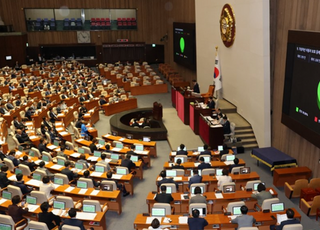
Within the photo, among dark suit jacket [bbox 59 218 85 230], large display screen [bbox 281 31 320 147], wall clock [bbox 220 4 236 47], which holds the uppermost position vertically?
wall clock [bbox 220 4 236 47]

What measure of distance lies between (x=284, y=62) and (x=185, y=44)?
14.2 m

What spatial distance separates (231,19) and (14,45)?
24.1m

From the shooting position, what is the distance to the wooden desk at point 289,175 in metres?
11.6

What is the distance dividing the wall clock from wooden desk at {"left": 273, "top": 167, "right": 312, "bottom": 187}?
8.07m

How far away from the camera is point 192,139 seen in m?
16.2

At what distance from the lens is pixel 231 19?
17.1 metres

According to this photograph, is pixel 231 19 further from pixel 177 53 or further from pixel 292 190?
pixel 177 53

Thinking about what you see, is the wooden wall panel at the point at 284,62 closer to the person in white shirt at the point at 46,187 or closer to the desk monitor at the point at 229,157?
the desk monitor at the point at 229,157

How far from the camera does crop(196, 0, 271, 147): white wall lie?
1381 cm

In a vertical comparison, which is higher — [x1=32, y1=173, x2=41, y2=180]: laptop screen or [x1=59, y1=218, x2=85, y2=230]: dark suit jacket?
[x1=59, y1=218, x2=85, y2=230]: dark suit jacket

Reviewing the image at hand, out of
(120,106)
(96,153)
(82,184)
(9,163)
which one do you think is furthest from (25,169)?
(120,106)

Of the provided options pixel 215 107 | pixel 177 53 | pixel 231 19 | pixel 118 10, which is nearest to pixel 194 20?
pixel 177 53

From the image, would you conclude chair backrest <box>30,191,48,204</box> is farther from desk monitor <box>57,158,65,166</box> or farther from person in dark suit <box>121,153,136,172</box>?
person in dark suit <box>121,153,136,172</box>

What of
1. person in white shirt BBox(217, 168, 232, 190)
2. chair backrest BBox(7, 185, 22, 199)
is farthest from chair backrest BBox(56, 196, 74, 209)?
person in white shirt BBox(217, 168, 232, 190)
